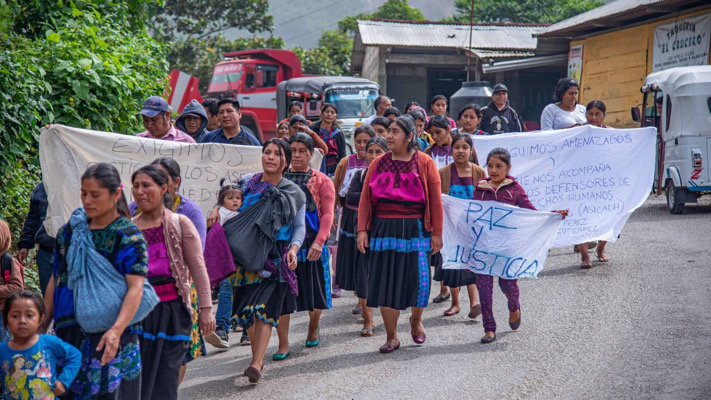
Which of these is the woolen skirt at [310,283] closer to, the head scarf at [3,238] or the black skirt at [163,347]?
the black skirt at [163,347]

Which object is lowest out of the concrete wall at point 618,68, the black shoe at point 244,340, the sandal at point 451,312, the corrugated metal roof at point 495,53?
the black shoe at point 244,340

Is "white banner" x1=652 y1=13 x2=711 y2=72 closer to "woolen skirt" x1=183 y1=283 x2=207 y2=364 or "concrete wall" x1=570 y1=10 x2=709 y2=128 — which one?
"concrete wall" x1=570 y1=10 x2=709 y2=128

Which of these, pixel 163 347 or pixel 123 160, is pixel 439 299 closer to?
pixel 123 160

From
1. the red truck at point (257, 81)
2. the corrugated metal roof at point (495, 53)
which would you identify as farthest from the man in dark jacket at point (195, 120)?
the corrugated metal roof at point (495, 53)

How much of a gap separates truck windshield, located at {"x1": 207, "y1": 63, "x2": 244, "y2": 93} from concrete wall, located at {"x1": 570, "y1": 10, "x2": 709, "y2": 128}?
13.1 metres

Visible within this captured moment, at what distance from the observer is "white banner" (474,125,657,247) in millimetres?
9336

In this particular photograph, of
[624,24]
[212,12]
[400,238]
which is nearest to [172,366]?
[400,238]

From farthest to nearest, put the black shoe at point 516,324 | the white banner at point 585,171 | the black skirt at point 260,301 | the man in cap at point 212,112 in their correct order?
the man in cap at point 212,112, the white banner at point 585,171, the black shoe at point 516,324, the black skirt at point 260,301

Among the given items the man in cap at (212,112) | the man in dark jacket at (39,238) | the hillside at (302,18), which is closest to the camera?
the man in dark jacket at (39,238)

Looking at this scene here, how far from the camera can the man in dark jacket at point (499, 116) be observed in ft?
35.0

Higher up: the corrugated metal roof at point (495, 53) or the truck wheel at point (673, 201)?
the corrugated metal roof at point (495, 53)

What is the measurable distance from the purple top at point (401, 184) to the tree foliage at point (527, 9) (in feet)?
148

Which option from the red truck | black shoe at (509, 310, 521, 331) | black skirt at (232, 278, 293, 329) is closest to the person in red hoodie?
black shoe at (509, 310, 521, 331)

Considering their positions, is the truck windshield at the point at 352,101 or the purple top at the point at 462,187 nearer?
the purple top at the point at 462,187
